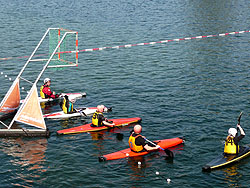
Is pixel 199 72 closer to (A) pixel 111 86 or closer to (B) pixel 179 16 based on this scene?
(A) pixel 111 86

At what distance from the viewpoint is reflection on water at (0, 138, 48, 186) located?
66.3 ft

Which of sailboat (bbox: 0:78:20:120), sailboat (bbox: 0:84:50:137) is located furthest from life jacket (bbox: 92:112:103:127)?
sailboat (bbox: 0:78:20:120)

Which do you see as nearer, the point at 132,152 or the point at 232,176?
Answer: the point at 232,176

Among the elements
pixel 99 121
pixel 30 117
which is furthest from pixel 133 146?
pixel 30 117

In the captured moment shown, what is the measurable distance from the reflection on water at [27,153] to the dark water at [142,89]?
0.06 meters

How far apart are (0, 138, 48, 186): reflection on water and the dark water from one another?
55 millimetres

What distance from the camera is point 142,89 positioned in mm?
33188

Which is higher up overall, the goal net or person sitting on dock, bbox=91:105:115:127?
the goal net

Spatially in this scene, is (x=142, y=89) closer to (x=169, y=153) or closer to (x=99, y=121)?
(x=99, y=121)

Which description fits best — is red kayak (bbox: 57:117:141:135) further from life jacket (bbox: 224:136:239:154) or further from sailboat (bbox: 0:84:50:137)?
life jacket (bbox: 224:136:239:154)

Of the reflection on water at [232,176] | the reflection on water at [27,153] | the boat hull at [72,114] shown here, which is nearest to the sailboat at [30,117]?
the reflection on water at [27,153]

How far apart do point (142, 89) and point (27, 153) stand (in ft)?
44.9

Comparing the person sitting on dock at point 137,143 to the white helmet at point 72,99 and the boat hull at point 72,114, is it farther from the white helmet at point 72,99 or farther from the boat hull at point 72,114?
the white helmet at point 72,99

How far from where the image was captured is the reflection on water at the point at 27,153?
20203 mm
